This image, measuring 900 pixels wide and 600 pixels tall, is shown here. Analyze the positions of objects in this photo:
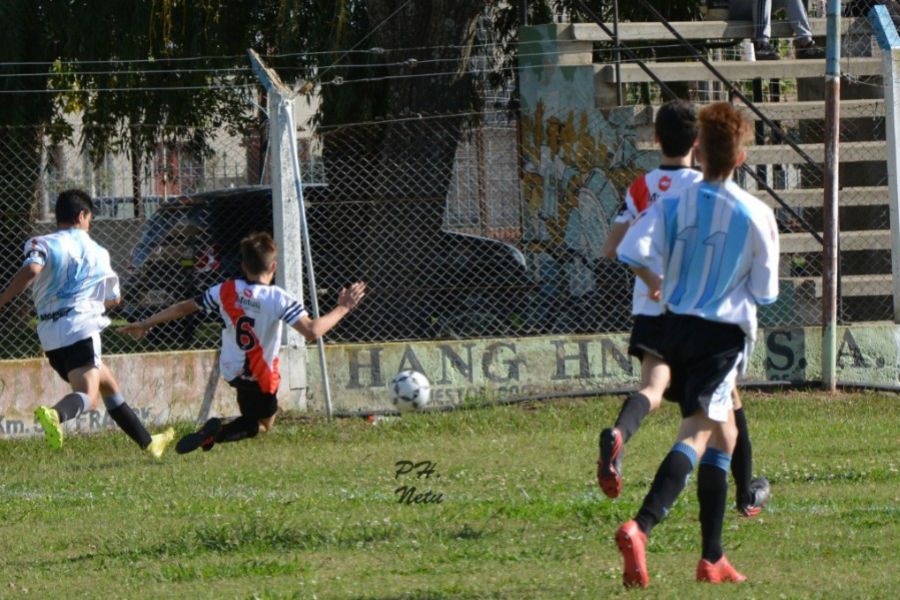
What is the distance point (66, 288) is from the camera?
977 centimetres

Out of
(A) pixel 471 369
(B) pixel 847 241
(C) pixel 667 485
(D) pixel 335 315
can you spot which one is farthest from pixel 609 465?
(B) pixel 847 241

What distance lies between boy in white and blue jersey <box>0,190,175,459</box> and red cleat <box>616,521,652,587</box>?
520 cm

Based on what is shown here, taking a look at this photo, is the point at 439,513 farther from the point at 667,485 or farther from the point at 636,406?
the point at 667,485

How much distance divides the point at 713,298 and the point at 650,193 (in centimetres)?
112

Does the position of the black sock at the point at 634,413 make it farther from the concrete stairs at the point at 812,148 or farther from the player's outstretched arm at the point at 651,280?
the concrete stairs at the point at 812,148

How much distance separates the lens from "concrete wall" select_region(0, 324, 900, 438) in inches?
456

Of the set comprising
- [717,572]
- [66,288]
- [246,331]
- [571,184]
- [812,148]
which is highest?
[812,148]

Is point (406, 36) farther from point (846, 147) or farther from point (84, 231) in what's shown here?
point (84, 231)

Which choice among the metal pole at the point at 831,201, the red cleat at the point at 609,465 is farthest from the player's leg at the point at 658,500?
the metal pole at the point at 831,201

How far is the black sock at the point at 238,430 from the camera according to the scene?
29.1ft

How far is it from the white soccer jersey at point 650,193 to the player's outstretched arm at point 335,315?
1.61m

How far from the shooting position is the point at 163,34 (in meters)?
14.9

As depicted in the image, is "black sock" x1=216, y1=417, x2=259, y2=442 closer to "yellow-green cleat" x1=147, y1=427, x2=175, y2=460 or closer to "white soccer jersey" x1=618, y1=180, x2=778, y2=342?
"yellow-green cleat" x1=147, y1=427, x2=175, y2=460

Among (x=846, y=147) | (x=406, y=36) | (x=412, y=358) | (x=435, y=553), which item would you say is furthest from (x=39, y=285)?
(x=846, y=147)
